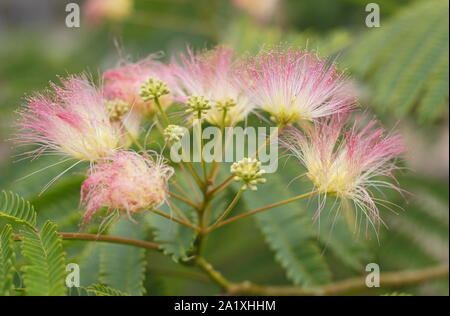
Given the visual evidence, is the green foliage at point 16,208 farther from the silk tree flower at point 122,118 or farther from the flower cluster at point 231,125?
the silk tree flower at point 122,118

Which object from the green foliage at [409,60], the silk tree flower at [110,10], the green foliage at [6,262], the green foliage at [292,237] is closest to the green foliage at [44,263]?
the green foliage at [6,262]

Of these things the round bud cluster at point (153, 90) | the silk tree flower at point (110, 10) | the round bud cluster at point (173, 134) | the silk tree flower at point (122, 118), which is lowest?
the round bud cluster at point (173, 134)

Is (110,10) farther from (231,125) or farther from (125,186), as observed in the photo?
(125,186)

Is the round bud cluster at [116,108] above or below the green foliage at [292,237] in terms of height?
above

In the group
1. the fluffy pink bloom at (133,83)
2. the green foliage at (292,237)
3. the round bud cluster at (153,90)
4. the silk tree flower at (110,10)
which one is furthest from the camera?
the silk tree flower at (110,10)

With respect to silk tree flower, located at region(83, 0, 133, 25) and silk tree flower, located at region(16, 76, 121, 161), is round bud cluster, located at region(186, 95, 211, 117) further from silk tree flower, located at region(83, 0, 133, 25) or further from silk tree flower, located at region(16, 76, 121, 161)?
silk tree flower, located at region(83, 0, 133, 25)

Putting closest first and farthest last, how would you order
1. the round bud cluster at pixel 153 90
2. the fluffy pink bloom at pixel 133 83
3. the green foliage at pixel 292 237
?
the round bud cluster at pixel 153 90 < the fluffy pink bloom at pixel 133 83 < the green foliage at pixel 292 237

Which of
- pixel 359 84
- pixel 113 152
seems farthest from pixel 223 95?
pixel 359 84
